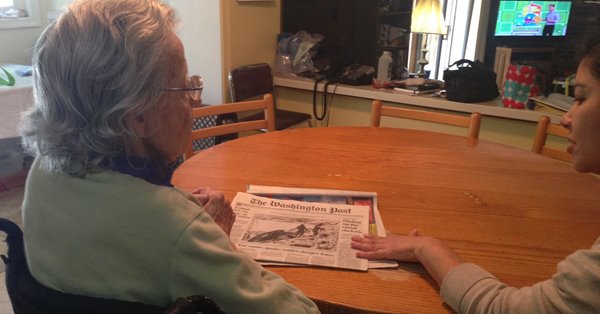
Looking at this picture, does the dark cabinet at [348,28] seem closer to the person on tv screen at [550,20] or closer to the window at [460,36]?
the person on tv screen at [550,20]

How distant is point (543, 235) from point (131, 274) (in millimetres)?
954

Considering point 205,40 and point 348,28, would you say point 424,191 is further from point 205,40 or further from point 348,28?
point 348,28

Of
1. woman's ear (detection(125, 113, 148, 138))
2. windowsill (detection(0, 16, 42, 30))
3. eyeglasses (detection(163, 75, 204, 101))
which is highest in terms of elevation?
eyeglasses (detection(163, 75, 204, 101))

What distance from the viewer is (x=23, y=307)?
672 mm

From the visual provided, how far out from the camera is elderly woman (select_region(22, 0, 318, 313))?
2.22 feet

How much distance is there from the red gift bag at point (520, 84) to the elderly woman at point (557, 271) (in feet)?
5.99

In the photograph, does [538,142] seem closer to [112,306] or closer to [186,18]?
[112,306]

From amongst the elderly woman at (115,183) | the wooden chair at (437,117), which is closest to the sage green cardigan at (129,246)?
the elderly woman at (115,183)

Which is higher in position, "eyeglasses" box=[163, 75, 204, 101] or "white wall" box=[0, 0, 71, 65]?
"eyeglasses" box=[163, 75, 204, 101]

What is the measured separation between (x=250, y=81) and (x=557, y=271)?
97.4 inches

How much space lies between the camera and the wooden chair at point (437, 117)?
195cm

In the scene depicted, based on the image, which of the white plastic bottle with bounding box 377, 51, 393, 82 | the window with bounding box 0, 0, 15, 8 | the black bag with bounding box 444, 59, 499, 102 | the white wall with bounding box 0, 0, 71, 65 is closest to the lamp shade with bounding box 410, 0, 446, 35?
the white plastic bottle with bounding box 377, 51, 393, 82

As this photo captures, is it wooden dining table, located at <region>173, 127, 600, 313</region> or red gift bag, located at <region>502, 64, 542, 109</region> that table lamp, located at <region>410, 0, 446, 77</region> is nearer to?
red gift bag, located at <region>502, 64, 542, 109</region>

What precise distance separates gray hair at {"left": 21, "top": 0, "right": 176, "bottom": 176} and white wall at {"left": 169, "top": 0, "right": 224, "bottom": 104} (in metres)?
2.21
